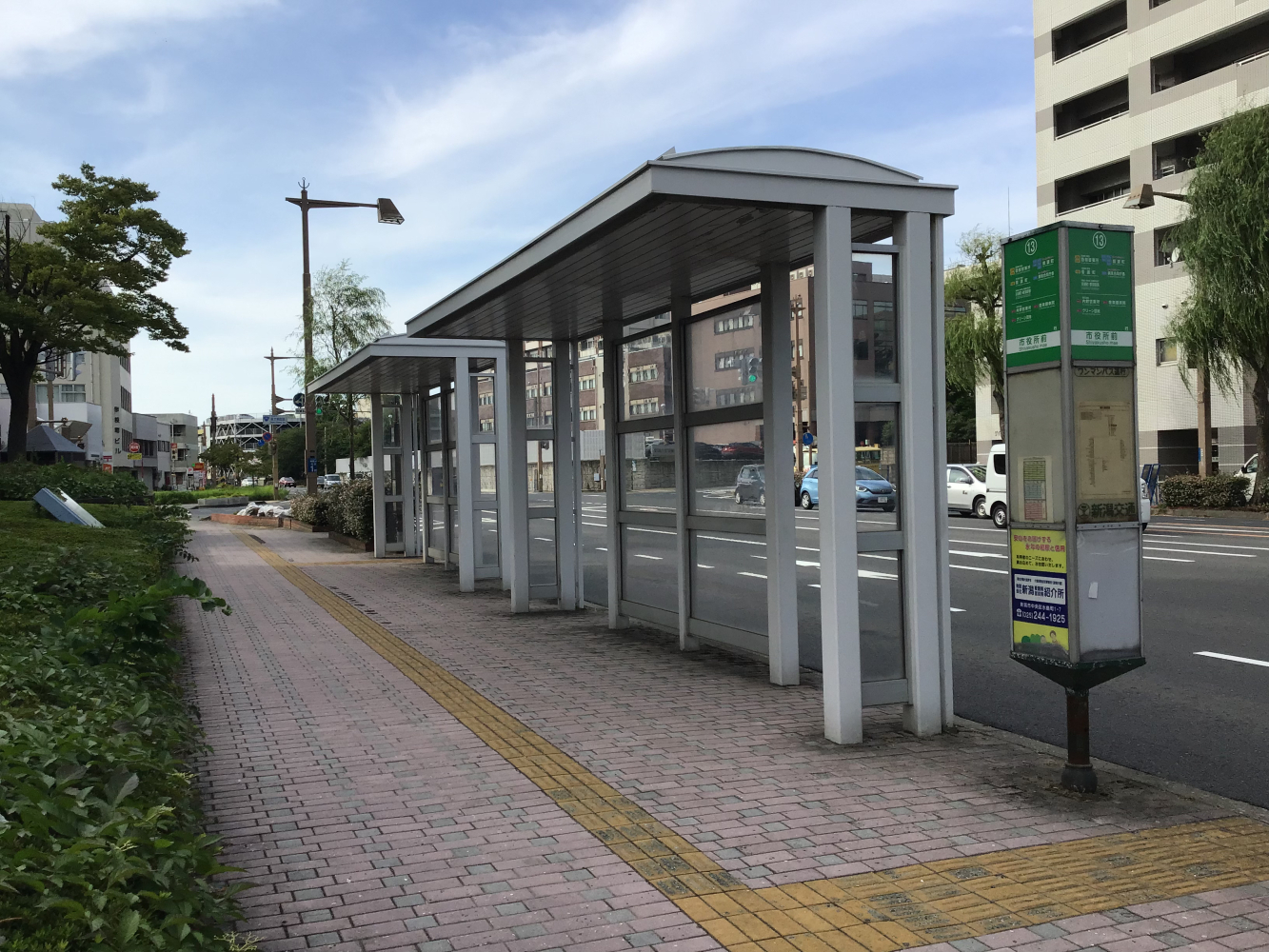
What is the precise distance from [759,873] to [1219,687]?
4.96 metres

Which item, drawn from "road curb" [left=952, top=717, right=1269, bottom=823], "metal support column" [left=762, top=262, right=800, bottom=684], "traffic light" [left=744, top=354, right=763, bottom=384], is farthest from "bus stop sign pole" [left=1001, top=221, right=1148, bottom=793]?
"traffic light" [left=744, top=354, right=763, bottom=384]

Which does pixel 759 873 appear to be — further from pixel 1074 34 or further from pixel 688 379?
pixel 1074 34

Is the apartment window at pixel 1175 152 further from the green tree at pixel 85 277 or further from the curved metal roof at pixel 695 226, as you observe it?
the curved metal roof at pixel 695 226

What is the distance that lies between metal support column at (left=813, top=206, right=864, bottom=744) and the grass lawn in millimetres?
5357

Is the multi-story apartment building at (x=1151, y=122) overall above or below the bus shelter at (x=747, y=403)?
above

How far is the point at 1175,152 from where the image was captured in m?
Result: 38.6

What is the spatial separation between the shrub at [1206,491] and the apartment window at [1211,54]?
47.0ft

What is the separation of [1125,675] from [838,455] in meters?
3.68

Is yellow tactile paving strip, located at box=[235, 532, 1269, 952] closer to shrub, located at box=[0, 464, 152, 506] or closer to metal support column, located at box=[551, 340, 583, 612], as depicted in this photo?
metal support column, located at box=[551, 340, 583, 612]

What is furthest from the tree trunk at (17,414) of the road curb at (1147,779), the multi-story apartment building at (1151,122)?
the multi-story apartment building at (1151,122)

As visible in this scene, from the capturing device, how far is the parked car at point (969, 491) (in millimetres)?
28516

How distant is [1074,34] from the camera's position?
42.5 meters

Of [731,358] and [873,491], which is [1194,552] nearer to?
[731,358]

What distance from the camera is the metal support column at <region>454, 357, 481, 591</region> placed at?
14.4m
